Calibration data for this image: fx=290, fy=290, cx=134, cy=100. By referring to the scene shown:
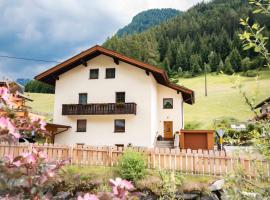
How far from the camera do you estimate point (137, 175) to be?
14500 millimetres

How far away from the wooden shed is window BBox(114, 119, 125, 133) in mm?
5070

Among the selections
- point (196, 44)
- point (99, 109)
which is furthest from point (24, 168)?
point (196, 44)

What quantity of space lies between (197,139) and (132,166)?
11.3 meters

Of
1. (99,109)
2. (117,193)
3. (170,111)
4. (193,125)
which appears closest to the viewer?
(117,193)

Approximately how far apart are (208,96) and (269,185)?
203ft

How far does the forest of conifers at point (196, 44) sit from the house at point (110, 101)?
46.6 meters

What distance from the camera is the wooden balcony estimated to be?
24344 millimetres

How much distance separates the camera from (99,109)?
980 inches

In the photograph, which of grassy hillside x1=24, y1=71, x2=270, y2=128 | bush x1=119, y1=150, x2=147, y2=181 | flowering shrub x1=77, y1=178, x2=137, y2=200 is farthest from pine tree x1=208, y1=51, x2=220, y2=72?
flowering shrub x1=77, y1=178, x2=137, y2=200

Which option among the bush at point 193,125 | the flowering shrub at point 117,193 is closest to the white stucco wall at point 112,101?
the bush at point 193,125

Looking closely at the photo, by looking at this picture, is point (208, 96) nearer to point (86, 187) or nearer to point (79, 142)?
point (79, 142)

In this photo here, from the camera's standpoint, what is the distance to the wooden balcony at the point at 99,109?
79.9 ft

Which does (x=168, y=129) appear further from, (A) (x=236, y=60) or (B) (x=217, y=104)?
(A) (x=236, y=60)

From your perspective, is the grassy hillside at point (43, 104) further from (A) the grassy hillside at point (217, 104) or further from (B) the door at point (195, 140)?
(B) the door at point (195, 140)
